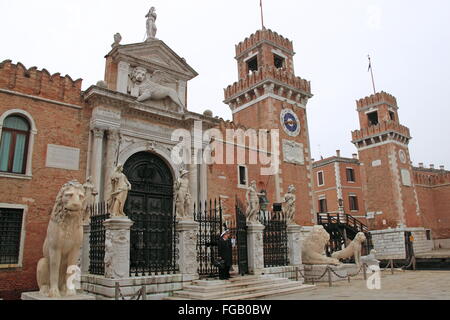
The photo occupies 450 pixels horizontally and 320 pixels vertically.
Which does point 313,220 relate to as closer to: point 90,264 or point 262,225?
point 262,225

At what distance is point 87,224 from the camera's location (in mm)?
9898

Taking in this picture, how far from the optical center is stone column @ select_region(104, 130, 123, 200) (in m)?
12.4

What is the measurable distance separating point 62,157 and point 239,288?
7.36 metres

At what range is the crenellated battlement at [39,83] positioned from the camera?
37.4 ft

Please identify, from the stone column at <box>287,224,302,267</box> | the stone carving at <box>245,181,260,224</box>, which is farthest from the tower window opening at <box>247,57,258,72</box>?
the stone carving at <box>245,181,260,224</box>

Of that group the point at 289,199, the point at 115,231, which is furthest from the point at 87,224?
the point at 289,199

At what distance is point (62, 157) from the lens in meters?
12.0

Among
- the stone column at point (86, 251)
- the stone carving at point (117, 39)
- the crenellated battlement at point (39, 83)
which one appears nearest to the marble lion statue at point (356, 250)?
the stone column at point (86, 251)

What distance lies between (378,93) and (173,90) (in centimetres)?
2239

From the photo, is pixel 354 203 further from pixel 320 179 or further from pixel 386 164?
pixel 386 164

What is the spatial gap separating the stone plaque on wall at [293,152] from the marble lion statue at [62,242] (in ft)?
45.5

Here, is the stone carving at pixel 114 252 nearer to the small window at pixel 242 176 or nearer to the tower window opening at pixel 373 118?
the small window at pixel 242 176

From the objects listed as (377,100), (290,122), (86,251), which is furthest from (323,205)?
(86,251)

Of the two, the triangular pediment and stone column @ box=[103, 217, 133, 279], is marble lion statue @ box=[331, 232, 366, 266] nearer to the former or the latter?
stone column @ box=[103, 217, 133, 279]
